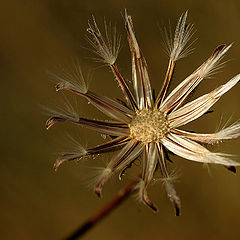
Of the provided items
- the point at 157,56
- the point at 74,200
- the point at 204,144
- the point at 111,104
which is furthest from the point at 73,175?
the point at 204,144

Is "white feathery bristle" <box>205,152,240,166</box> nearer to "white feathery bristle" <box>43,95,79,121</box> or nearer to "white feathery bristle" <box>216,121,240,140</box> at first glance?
"white feathery bristle" <box>216,121,240,140</box>

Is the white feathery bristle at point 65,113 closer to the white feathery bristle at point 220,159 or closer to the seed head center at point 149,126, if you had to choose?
the seed head center at point 149,126

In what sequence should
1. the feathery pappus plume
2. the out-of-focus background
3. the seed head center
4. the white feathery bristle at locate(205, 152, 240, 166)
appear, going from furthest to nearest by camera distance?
1. the out-of-focus background
2. the seed head center
3. the feathery pappus plume
4. the white feathery bristle at locate(205, 152, 240, 166)

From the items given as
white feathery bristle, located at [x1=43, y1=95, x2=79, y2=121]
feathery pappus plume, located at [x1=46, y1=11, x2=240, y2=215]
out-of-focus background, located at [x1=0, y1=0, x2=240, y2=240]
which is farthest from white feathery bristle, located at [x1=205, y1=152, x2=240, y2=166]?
out-of-focus background, located at [x1=0, y1=0, x2=240, y2=240]

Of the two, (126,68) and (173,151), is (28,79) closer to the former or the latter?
(126,68)

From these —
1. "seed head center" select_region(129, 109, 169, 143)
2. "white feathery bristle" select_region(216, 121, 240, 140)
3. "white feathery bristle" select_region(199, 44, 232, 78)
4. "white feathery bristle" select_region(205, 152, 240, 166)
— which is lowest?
"white feathery bristle" select_region(205, 152, 240, 166)

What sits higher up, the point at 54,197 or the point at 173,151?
the point at 173,151

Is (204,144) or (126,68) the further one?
(126,68)
